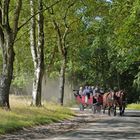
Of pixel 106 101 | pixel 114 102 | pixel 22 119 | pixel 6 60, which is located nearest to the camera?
pixel 22 119

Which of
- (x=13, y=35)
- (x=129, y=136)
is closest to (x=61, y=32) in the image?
(x=13, y=35)

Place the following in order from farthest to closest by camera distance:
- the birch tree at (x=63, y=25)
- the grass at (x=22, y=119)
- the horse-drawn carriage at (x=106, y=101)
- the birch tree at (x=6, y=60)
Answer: the birch tree at (x=63, y=25) < the horse-drawn carriage at (x=106, y=101) < the birch tree at (x=6, y=60) < the grass at (x=22, y=119)

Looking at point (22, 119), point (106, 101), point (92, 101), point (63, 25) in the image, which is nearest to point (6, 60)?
point (22, 119)

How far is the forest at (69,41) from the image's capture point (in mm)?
28661

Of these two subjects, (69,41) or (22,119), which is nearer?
(22,119)

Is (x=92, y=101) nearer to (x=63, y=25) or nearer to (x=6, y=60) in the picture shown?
(x=63, y=25)

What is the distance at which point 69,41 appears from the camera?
48406mm

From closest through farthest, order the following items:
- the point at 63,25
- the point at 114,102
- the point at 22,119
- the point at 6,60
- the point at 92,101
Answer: the point at 22,119
the point at 6,60
the point at 114,102
the point at 92,101
the point at 63,25

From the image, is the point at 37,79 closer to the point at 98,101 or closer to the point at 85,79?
the point at 98,101

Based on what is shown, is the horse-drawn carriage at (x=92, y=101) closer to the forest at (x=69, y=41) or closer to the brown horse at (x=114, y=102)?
the brown horse at (x=114, y=102)

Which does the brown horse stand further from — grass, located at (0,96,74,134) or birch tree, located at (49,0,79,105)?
grass, located at (0,96,74,134)

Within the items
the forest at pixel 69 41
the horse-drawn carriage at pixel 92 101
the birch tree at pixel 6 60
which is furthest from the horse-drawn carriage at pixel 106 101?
the birch tree at pixel 6 60

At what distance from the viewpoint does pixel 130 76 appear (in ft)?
246

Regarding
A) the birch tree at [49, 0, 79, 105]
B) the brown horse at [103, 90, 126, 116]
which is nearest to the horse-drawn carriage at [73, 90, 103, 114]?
the brown horse at [103, 90, 126, 116]
